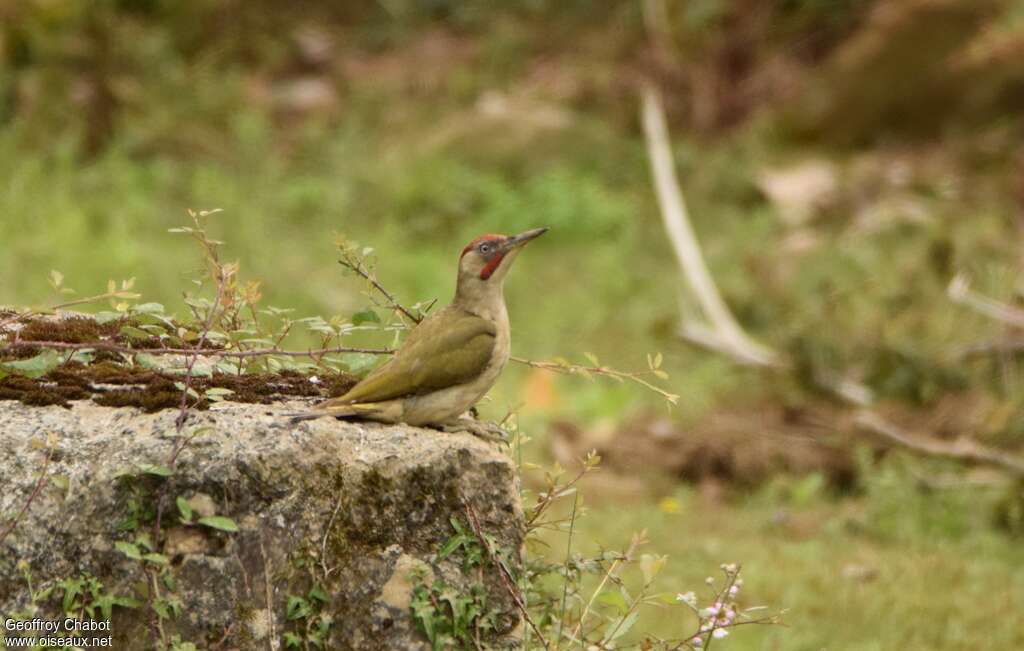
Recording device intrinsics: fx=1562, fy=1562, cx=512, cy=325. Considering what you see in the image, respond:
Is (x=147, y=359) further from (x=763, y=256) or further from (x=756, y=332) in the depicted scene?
(x=763, y=256)

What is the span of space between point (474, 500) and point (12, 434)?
3.95ft

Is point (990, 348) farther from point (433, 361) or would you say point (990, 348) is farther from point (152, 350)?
point (152, 350)

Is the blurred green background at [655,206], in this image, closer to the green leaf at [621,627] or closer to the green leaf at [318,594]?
the green leaf at [621,627]

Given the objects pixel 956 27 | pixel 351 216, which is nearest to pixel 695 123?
pixel 956 27

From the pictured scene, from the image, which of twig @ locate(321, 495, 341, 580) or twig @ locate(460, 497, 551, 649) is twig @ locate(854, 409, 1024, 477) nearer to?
twig @ locate(460, 497, 551, 649)

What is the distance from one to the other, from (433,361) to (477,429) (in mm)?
270

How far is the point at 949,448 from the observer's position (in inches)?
337

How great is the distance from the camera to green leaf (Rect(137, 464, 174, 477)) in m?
3.83

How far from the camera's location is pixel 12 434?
399 cm

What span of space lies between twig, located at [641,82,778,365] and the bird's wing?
6.21 m

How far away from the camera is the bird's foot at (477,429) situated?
445cm

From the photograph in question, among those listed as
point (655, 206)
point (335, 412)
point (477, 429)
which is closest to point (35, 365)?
point (335, 412)

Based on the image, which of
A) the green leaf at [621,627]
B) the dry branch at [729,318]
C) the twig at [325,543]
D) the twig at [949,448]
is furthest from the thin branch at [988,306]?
the twig at [325,543]

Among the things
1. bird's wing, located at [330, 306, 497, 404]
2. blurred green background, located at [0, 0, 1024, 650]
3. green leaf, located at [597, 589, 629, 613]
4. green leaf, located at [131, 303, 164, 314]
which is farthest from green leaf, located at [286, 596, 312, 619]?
blurred green background, located at [0, 0, 1024, 650]
